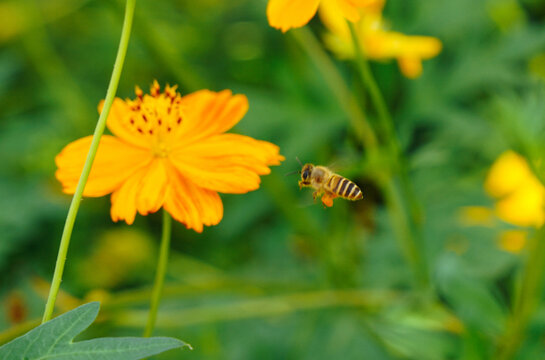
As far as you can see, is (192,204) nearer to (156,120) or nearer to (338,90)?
(156,120)

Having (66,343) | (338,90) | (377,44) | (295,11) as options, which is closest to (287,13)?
(295,11)

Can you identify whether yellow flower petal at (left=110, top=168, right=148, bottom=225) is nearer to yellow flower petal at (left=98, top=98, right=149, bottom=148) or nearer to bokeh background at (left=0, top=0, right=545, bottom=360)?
yellow flower petal at (left=98, top=98, right=149, bottom=148)

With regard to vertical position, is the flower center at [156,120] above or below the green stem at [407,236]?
above

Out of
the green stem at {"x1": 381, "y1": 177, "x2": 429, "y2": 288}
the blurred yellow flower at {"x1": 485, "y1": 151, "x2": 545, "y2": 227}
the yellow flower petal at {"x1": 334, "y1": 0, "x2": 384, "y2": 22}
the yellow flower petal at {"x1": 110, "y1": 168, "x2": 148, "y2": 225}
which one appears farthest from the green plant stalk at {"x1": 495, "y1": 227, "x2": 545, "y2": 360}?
the yellow flower petal at {"x1": 110, "y1": 168, "x2": 148, "y2": 225}

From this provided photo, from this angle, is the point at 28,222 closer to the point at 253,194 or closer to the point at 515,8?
the point at 253,194

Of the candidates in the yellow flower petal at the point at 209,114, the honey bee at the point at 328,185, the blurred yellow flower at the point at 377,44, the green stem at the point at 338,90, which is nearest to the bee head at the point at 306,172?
the honey bee at the point at 328,185

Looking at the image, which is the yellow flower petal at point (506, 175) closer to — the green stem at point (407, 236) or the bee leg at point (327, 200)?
the green stem at point (407, 236)
